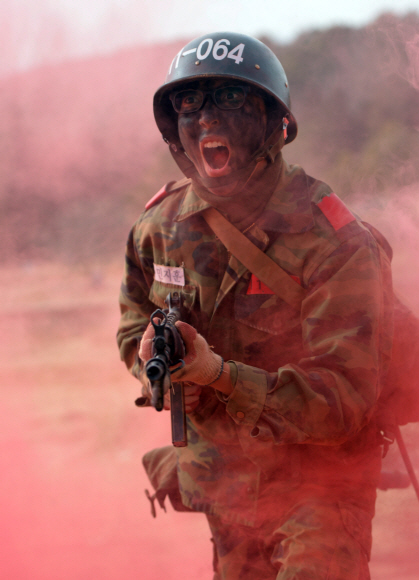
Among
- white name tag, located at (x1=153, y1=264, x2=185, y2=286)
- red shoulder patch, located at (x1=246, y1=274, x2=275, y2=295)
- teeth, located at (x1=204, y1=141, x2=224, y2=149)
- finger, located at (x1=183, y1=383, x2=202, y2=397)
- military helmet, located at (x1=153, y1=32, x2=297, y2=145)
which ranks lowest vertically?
finger, located at (x1=183, y1=383, x2=202, y2=397)

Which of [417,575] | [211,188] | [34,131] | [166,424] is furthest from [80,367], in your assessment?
[211,188]

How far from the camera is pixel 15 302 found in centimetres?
962

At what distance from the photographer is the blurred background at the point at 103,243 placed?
4.08 metres

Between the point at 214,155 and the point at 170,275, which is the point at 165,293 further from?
the point at 214,155

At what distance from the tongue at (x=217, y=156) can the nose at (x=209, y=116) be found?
10 cm

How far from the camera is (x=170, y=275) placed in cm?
248

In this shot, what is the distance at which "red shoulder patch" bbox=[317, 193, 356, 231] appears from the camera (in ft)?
7.22

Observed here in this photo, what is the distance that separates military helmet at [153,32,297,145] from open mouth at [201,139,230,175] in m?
0.24

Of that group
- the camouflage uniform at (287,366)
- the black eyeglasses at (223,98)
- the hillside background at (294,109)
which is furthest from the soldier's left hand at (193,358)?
the hillside background at (294,109)

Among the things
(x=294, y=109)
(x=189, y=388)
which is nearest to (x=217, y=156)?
(x=189, y=388)

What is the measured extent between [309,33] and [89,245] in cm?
626

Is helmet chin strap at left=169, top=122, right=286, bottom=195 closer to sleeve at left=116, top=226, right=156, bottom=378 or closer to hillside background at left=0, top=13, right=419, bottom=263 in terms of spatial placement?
sleeve at left=116, top=226, right=156, bottom=378

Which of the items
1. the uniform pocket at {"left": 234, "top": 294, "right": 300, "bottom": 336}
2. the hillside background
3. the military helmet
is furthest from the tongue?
the hillside background

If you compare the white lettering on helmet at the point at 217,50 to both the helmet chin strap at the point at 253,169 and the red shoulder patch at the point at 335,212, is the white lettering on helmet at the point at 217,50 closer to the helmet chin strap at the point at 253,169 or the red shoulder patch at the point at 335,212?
the helmet chin strap at the point at 253,169
